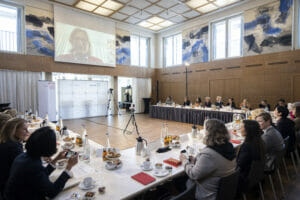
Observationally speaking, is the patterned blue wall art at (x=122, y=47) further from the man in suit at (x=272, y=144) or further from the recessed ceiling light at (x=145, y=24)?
the man in suit at (x=272, y=144)

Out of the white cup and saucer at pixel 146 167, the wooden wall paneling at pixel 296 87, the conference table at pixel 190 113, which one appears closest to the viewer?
the white cup and saucer at pixel 146 167

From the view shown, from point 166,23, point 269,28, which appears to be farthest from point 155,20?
point 269,28

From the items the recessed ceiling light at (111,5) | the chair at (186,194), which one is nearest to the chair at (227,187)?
the chair at (186,194)

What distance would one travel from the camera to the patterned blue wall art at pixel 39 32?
821 centimetres

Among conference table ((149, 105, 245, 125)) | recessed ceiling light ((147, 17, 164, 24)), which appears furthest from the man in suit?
recessed ceiling light ((147, 17, 164, 24))

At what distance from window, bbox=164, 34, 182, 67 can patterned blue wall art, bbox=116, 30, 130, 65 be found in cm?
307

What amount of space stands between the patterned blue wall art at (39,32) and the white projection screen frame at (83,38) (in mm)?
283

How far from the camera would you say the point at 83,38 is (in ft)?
32.1

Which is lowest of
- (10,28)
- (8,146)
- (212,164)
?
(212,164)

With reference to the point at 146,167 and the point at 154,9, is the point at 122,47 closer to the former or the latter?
the point at 154,9

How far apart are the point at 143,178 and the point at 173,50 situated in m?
12.0

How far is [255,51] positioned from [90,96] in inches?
387

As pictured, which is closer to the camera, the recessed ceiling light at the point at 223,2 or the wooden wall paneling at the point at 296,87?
the wooden wall paneling at the point at 296,87

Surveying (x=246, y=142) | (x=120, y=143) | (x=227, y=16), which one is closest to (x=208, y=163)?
(x=246, y=142)
